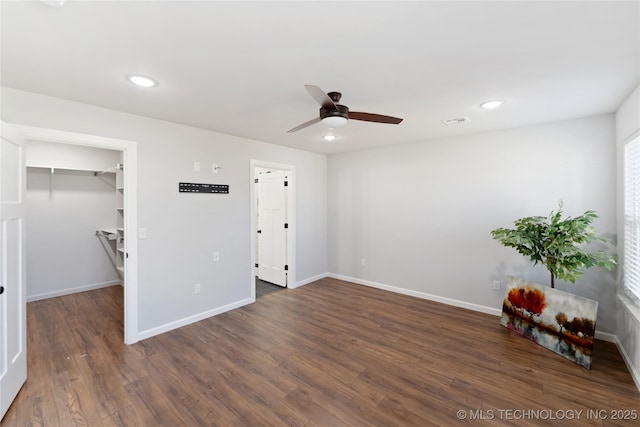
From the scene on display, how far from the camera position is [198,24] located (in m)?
1.47

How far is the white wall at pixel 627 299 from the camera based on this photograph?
226 cm

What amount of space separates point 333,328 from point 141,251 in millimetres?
2382

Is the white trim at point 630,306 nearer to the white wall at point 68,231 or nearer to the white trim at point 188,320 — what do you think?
the white trim at point 188,320

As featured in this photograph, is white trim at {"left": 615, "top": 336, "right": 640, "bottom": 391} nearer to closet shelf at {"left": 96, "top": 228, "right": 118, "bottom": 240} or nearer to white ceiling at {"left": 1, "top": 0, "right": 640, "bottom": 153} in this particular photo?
white ceiling at {"left": 1, "top": 0, "right": 640, "bottom": 153}

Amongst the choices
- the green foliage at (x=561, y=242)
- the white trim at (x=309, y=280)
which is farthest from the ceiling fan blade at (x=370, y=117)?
the white trim at (x=309, y=280)

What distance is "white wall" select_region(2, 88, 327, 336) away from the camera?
261 cm

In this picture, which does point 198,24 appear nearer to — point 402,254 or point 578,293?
point 402,254

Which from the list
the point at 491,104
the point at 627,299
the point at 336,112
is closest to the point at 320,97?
the point at 336,112

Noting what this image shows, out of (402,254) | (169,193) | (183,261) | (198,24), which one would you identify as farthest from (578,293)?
(169,193)

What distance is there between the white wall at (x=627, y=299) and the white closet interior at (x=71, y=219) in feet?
19.6

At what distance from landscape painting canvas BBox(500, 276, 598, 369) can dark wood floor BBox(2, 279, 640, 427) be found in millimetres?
115

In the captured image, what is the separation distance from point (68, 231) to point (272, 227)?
3.33 m

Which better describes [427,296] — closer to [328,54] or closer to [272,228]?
[272,228]

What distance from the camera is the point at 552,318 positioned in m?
2.77
